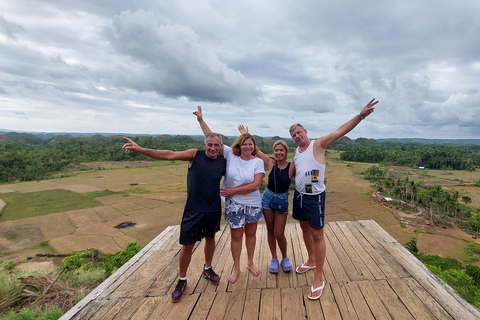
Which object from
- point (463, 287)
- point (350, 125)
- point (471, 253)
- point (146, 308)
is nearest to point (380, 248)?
point (350, 125)

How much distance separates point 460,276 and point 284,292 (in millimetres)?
11036

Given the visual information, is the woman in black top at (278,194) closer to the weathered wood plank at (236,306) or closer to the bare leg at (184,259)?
the weathered wood plank at (236,306)

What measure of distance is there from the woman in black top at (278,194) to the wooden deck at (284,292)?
1.47 feet

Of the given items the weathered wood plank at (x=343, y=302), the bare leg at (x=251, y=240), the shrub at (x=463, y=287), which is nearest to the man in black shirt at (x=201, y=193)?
the bare leg at (x=251, y=240)

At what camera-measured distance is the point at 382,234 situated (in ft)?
14.4

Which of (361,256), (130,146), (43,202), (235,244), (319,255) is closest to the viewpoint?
(130,146)

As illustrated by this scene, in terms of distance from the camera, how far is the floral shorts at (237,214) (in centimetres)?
290

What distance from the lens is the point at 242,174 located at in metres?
2.82

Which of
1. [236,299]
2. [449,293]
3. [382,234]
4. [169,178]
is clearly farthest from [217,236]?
[169,178]

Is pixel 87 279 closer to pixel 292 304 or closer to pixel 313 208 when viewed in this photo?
pixel 292 304

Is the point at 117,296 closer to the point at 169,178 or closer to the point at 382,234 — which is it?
the point at 382,234

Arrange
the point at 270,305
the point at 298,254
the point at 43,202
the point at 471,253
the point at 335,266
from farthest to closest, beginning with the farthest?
1. the point at 43,202
2. the point at 471,253
3. the point at 298,254
4. the point at 335,266
5. the point at 270,305

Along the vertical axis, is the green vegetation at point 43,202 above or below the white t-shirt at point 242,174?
below

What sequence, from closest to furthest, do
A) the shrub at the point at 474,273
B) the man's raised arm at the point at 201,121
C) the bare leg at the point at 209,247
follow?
1. the bare leg at the point at 209,247
2. the man's raised arm at the point at 201,121
3. the shrub at the point at 474,273
